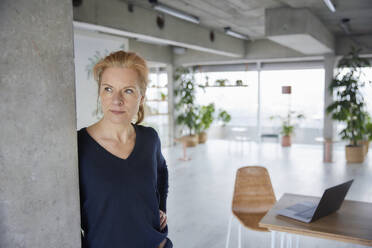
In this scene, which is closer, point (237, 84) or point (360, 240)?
point (360, 240)

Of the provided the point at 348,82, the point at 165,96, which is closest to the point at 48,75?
the point at 348,82

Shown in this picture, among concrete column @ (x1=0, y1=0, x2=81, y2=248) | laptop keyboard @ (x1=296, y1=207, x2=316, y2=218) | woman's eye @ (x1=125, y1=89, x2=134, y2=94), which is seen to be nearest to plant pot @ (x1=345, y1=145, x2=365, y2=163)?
laptop keyboard @ (x1=296, y1=207, x2=316, y2=218)

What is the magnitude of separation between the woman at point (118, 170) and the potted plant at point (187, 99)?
929 cm

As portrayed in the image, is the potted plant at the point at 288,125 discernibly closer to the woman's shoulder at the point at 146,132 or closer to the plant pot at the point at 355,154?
the plant pot at the point at 355,154

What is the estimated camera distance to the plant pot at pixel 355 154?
8.37 m

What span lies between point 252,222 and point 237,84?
349 inches

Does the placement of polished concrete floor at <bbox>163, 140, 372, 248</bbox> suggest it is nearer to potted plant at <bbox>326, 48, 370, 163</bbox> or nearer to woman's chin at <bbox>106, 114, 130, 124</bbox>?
potted plant at <bbox>326, 48, 370, 163</bbox>

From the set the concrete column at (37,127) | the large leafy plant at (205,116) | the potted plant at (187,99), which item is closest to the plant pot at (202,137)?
the large leafy plant at (205,116)

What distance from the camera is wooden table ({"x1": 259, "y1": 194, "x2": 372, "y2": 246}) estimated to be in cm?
206

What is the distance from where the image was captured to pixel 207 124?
11.6 metres

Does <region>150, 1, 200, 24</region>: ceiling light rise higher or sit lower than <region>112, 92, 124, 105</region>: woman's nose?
higher

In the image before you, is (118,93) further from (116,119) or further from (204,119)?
(204,119)

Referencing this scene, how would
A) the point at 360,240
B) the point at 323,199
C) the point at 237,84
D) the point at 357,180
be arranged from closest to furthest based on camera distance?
the point at 360,240
the point at 323,199
the point at 357,180
the point at 237,84

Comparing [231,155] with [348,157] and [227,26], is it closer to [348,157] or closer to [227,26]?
[348,157]
